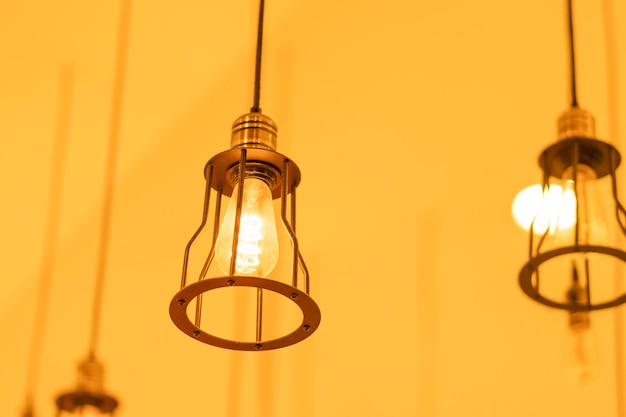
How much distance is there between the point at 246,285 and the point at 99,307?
2265 millimetres

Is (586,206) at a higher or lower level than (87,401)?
higher

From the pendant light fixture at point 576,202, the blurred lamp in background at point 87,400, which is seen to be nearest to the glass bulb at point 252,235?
the pendant light fixture at point 576,202

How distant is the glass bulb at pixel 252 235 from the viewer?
1.10m

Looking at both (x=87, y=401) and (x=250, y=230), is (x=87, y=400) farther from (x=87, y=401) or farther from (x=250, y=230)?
(x=250, y=230)

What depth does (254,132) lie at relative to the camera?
119cm

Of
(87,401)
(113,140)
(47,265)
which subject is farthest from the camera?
(47,265)

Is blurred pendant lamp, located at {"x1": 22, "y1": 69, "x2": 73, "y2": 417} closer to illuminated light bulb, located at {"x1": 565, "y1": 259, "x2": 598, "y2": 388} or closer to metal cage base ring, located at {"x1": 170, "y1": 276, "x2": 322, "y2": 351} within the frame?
illuminated light bulb, located at {"x1": 565, "y1": 259, "x2": 598, "y2": 388}

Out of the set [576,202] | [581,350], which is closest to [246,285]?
[576,202]

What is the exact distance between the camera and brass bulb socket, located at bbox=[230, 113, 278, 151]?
118 centimetres

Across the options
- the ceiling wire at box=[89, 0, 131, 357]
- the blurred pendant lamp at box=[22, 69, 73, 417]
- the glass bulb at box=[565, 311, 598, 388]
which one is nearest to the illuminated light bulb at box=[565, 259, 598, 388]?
the glass bulb at box=[565, 311, 598, 388]

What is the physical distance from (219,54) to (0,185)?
73cm

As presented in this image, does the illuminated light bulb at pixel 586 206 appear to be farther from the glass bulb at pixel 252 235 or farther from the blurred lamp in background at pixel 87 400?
the blurred lamp in background at pixel 87 400

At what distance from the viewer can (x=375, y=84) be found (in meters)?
3.03

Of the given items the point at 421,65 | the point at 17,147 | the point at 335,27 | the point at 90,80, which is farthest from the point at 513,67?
the point at 17,147
